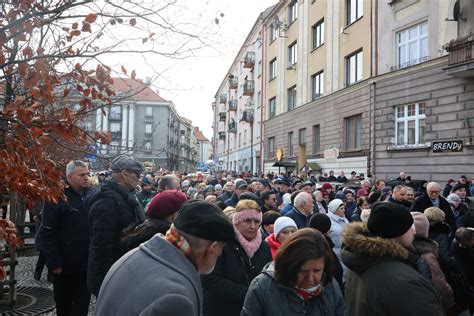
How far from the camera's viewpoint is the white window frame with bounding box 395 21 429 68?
17.7m

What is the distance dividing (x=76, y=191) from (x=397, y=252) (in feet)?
12.4

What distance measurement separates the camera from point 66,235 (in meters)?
4.89

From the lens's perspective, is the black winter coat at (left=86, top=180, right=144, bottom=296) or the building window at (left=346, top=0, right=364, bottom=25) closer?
the black winter coat at (left=86, top=180, right=144, bottom=296)

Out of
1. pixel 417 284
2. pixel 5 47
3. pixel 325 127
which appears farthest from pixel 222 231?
pixel 325 127

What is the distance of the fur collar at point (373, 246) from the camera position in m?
2.81

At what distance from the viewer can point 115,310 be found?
1.68 metres

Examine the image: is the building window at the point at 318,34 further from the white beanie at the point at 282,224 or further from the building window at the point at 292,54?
the white beanie at the point at 282,224

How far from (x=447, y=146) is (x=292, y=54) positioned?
19190 mm

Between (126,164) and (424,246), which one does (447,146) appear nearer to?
(424,246)

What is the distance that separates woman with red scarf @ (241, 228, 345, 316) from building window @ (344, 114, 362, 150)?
20206mm

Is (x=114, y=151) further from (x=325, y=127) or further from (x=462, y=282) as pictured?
(x=325, y=127)

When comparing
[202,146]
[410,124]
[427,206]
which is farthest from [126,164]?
[202,146]

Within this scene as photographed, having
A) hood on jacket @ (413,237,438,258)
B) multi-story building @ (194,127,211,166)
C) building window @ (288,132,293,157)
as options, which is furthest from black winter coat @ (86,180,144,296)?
multi-story building @ (194,127,211,166)

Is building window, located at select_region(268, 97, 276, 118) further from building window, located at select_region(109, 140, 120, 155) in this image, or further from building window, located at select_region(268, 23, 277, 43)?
building window, located at select_region(109, 140, 120, 155)
